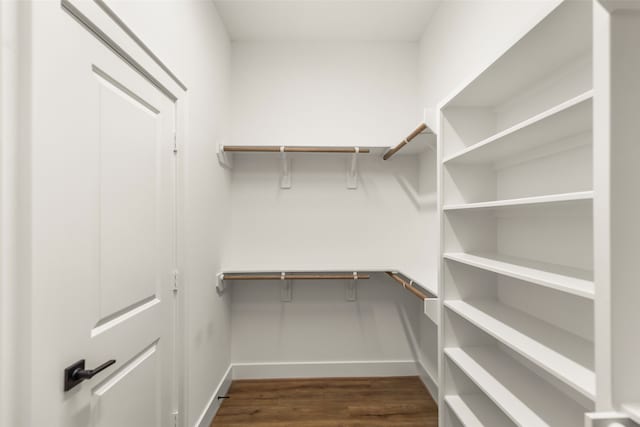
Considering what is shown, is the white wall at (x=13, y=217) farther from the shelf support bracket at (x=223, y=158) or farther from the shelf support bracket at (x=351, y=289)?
the shelf support bracket at (x=351, y=289)

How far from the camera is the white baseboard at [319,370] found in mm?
2557

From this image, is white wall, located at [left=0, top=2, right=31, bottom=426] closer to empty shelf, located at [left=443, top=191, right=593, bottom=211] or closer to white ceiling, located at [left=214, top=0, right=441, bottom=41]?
empty shelf, located at [left=443, top=191, right=593, bottom=211]

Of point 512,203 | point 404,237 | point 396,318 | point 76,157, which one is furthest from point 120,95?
point 396,318

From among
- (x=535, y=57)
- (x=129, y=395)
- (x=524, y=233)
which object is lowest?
(x=129, y=395)

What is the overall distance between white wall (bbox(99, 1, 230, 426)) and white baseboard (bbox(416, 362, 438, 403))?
1508mm

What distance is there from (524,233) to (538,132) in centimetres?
48

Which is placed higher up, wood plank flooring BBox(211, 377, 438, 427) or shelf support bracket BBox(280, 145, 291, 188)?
shelf support bracket BBox(280, 145, 291, 188)

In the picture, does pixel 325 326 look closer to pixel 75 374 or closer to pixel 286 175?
pixel 286 175

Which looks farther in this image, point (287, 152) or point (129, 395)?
point (287, 152)

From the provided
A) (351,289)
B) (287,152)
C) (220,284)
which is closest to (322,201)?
(287,152)

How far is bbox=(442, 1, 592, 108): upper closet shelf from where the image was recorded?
0.85 metres

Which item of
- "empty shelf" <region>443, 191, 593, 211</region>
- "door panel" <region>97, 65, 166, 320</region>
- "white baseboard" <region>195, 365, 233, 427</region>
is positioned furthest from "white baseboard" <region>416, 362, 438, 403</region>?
"door panel" <region>97, 65, 166, 320</region>

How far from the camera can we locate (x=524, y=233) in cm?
134

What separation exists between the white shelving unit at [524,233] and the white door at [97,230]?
4.26ft
